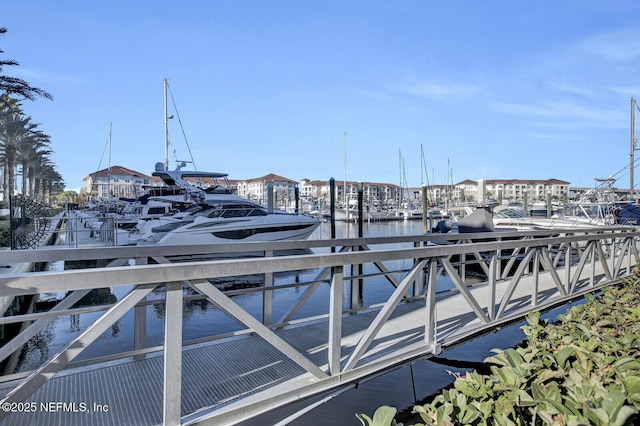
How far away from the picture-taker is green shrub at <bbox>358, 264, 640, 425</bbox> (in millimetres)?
1582

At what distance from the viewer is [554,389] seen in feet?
5.89

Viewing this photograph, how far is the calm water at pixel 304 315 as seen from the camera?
4934mm

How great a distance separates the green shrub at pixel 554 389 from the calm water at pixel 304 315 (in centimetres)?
206

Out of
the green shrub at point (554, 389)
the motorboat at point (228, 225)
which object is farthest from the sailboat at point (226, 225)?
the green shrub at point (554, 389)

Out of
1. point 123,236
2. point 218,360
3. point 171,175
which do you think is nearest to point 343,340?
point 218,360

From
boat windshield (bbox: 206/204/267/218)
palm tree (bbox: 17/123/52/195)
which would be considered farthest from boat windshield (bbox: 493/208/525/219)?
palm tree (bbox: 17/123/52/195)

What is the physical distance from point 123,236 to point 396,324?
17816 mm

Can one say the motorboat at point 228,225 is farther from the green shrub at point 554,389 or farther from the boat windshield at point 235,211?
the green shrub at point 554,389

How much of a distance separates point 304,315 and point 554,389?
7.79m

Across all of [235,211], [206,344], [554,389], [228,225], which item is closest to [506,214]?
[235,211]

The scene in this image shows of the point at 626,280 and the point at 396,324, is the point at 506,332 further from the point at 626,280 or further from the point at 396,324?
the point at 396,324

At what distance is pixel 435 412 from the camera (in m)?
1.90

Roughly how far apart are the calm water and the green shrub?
2.06m

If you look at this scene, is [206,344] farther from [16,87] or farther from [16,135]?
[16,135]
